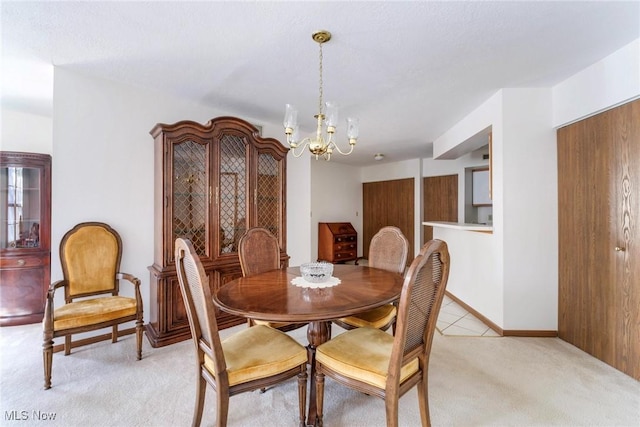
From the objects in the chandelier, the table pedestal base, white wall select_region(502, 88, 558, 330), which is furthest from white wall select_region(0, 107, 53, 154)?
white wall select_region(502, 88, 558, 330)

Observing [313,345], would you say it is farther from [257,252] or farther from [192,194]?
[192,194]

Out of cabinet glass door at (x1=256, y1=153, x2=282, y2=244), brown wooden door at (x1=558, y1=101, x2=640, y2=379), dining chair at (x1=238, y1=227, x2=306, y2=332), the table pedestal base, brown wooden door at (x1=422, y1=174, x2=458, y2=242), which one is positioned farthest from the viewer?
brown wooden door at (x1=422, y1=174, x2=458, y2=242)

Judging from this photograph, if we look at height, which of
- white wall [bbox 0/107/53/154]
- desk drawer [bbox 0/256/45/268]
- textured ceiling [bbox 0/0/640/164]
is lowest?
desk drawer [bbox 0/256/45/268]

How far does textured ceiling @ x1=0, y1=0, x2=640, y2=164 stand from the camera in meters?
1.68

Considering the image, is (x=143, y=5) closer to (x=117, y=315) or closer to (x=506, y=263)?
(x=117, y=315)

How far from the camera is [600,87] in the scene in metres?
2.25

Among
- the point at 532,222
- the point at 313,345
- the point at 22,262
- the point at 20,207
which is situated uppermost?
the point at 20,207

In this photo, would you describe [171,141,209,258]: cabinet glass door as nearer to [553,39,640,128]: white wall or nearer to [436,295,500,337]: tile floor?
[436,295,500,337]: tile floor

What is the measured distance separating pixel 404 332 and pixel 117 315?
2151 millimetres

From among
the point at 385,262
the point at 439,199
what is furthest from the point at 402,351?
the point at 439,199

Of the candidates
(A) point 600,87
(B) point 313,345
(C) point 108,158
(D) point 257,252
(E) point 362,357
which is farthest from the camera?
(C) point 108,158

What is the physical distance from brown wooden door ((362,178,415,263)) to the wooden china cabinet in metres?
3.68

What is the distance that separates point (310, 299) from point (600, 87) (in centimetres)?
274

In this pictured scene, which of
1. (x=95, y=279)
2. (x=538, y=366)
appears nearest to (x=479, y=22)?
(x=538, y=366)
